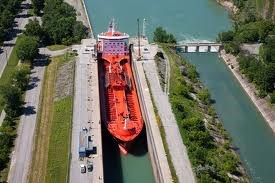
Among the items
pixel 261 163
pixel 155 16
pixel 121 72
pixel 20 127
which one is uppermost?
pixel 155 16

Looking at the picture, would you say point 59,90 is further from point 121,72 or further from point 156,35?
point 156,35

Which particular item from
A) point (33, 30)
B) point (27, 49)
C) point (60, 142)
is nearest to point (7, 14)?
point (33, 30)

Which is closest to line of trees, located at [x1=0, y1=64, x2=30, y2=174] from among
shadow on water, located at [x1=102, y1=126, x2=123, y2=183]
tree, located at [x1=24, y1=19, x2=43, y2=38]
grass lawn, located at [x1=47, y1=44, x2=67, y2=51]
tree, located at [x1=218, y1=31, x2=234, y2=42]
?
grass lawn, located at [x1=47, y1=44, x2=67, y2=51]

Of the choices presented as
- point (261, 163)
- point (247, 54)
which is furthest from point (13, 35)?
point (261, 163)

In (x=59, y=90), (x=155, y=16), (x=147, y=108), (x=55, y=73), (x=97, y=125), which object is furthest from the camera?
(x=155, y=16)

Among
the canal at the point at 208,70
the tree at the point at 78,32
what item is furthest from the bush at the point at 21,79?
the canal at the point at 208,70

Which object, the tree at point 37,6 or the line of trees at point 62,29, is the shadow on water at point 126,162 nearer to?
the line of trees at point 62,29

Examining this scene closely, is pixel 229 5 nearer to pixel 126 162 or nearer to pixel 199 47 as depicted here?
pixel 199 47

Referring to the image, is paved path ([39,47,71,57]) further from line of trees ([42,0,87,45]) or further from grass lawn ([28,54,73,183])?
grass lawn ([28,54,73,183])
